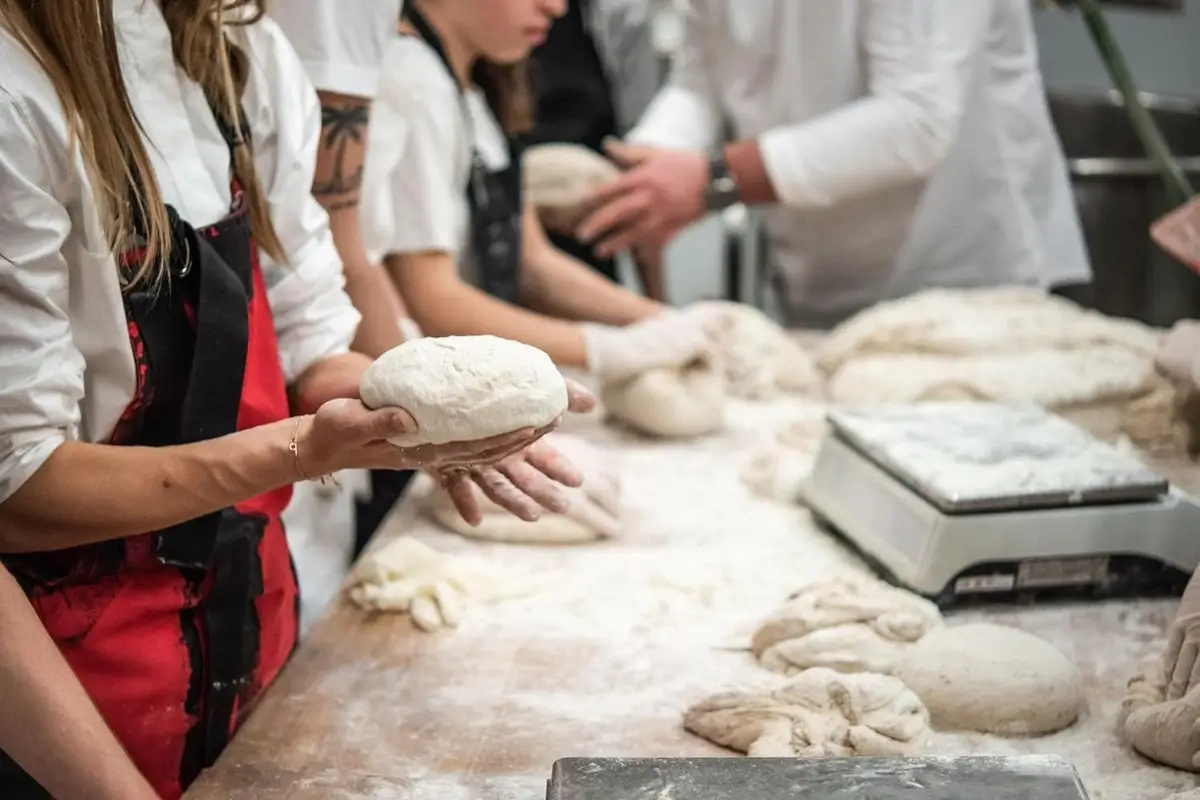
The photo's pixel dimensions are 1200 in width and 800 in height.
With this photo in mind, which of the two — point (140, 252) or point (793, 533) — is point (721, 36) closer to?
point (793, 533)

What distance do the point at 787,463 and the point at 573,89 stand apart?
1876 millimetres

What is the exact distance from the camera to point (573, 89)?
3592 mm

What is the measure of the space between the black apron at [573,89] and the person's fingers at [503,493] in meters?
2.13

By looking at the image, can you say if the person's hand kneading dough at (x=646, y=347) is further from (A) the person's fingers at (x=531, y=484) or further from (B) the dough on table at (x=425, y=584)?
(A) the person's fingers at (x=531, y=484)

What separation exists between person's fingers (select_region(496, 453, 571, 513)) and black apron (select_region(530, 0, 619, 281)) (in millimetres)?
2127

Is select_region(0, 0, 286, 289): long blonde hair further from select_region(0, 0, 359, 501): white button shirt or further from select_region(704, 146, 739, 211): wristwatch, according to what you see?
select_region(704, 146, 739, 211): wristwatch

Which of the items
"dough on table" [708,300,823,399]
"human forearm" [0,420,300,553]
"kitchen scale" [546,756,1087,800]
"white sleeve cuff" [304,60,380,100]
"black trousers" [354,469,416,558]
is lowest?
"black trousers" [354,469,416,558]

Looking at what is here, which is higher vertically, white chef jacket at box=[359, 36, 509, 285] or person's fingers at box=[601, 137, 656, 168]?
white chef jacket at box=[359, 36, 509, 285]

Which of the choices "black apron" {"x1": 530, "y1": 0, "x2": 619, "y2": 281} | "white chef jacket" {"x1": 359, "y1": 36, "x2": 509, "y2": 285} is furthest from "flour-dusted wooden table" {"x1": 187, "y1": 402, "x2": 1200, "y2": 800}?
"black apron" {"x1": 530, "y1": 0, "x2": 619, "y2": 281}

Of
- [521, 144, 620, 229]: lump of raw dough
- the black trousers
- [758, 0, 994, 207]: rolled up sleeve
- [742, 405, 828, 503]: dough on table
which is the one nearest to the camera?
[742, 405, 828, 503]: dough on table

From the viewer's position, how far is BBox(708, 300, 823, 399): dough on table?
96.7 inches

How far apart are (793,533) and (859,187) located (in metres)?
1.19

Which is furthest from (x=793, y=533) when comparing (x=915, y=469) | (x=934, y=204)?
(x=934, y=204)

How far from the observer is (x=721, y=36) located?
9.95 feet
